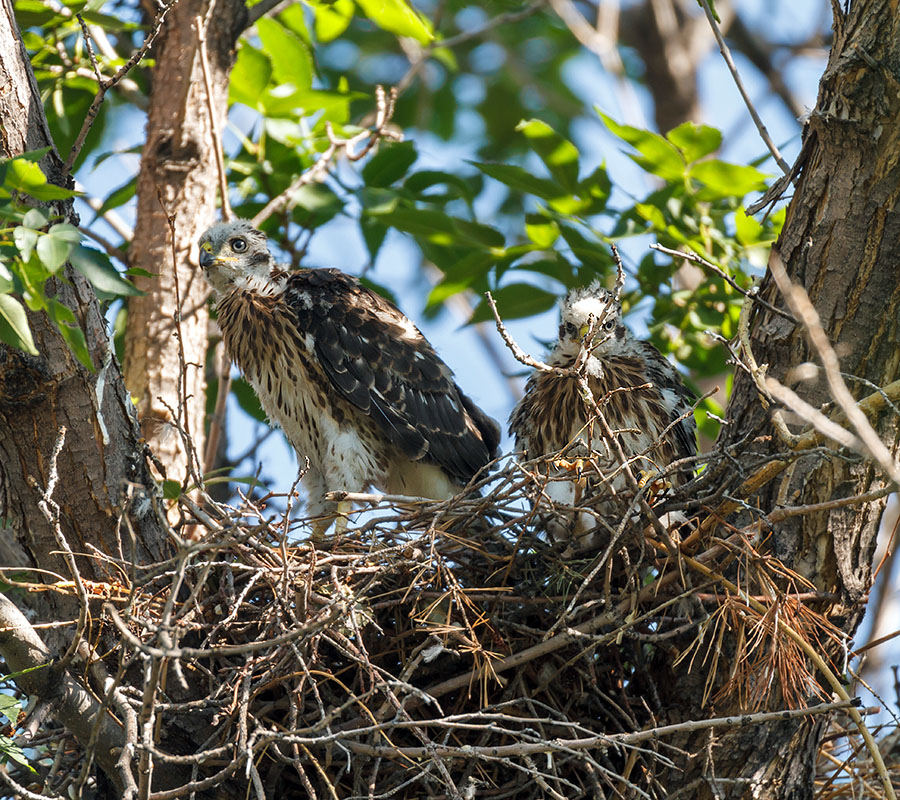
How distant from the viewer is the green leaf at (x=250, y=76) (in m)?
4.66

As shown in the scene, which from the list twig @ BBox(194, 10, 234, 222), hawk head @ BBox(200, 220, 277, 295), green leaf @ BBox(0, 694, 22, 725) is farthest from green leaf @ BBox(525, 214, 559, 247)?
green leaf @ BBox(0, 694, 22, 725)

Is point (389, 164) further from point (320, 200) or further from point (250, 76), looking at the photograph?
point (250, 76)

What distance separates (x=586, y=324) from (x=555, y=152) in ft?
3.09

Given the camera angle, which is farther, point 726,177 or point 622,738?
point 726,177

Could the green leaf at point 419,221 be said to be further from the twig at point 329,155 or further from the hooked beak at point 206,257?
the hooked beak at point 206,257

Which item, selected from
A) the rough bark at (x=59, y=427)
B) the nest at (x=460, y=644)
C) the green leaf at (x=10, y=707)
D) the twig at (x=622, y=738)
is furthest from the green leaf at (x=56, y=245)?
the twig at (x=622, y=738)

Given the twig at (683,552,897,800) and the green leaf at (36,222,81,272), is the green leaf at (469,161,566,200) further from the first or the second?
the green leaf at (36,222,81,272)

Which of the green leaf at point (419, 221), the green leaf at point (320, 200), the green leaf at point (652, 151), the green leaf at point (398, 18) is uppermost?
the green leaf at point (398, 18)

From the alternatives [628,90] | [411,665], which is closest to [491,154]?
[628,90]

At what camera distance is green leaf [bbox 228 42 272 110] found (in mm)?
4660

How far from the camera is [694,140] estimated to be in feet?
14.0

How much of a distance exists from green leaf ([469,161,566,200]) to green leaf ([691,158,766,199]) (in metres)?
0.57

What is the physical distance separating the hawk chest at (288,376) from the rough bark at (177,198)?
0.17 meters

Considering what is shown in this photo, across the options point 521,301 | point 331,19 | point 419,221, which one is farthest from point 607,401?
point 331,19
